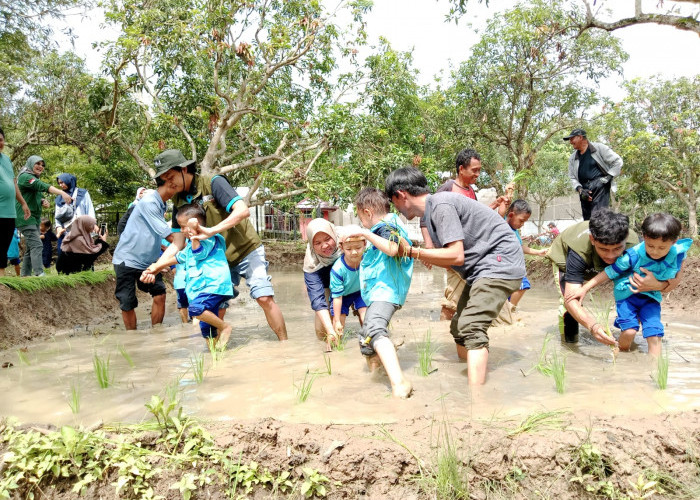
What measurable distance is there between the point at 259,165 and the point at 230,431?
14.0m

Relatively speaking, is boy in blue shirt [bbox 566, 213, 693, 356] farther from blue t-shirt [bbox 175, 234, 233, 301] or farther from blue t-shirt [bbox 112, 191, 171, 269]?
blue t-shirt [bbox 112, 191, 171, 269]

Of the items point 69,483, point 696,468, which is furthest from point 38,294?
point 696,468

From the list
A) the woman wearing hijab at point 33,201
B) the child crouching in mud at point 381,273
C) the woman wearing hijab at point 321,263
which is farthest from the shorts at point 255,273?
the woman wearing hijab at point 33,201

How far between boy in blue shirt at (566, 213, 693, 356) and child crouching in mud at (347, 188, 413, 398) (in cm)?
→ 148

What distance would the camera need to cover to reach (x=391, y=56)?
13734 millimetres

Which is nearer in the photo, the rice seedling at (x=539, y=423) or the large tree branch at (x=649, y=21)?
the rice seedling at (x=539, y=423)

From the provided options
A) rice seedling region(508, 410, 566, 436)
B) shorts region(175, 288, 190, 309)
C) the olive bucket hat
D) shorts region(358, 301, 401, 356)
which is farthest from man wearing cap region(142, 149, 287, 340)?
rice seedling region(508, 410, 566, 436)

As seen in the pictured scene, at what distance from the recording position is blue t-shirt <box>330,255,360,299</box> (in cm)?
453

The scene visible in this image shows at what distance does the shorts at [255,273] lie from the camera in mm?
4773

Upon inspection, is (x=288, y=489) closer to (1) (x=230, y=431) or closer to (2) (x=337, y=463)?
(2) (x=337, y=463)

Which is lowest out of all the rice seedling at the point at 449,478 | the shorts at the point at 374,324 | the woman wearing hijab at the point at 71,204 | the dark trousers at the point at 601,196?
the rice seedling at the point at 449,478

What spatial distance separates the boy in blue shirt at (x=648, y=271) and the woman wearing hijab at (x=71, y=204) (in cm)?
703

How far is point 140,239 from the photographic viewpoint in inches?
218

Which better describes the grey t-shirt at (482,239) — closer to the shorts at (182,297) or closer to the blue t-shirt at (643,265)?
the blue t-shirt at (643,265)
